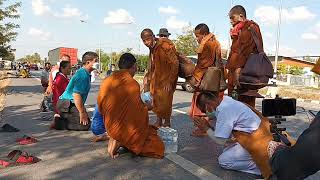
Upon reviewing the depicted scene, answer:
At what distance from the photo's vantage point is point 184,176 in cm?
502

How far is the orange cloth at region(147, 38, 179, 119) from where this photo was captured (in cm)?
745

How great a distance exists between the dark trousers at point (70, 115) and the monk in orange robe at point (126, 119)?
219cm

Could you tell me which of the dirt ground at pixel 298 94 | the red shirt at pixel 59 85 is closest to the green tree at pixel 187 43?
the dirt ground at pixel 298 94

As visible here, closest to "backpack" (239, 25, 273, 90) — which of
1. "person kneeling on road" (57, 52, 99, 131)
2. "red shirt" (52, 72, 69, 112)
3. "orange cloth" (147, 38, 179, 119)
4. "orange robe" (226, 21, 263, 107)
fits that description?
"orange robe" (226, 21, 263, 107)

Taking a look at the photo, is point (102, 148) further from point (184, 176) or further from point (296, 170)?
point (296, 170)

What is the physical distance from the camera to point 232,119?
487 centimetres

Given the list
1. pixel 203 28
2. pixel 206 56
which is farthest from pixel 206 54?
pixel 203 28

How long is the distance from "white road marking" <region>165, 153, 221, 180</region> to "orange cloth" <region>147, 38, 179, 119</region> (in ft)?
4.97

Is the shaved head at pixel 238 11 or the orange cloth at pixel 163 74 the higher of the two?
the shaved head at pixel 238 11

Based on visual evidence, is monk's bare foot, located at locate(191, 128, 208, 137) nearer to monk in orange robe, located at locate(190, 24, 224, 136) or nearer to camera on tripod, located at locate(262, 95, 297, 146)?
monk in orange robe, located at locate(190, 24, 224, 136)

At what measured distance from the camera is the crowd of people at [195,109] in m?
4.82

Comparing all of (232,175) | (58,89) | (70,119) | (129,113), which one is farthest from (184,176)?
(58,89)

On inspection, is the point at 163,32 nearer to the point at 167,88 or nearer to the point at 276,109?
the point at 167,88

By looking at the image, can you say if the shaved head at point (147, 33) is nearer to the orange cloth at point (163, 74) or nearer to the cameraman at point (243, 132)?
the orange cloth at point (163, 74)
